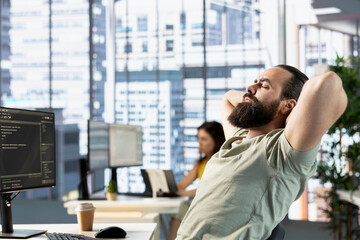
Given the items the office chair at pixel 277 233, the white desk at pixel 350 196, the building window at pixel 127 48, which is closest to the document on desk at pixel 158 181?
the white desk at pixel 350 196

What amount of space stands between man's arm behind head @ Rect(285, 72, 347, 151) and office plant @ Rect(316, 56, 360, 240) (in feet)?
12.7

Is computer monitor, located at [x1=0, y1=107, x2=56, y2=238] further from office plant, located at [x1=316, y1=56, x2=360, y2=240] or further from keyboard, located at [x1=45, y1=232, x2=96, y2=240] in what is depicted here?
office plant, located at [x1=316, y1=56, x2=360, y2=240]

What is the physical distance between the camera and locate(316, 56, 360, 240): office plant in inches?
210

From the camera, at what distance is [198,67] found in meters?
7.92

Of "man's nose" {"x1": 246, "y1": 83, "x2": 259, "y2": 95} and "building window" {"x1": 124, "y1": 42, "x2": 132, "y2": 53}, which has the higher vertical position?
Answer: "building window" {"x1": 124, "y1": 42, "x2": 132, "y2": 53}

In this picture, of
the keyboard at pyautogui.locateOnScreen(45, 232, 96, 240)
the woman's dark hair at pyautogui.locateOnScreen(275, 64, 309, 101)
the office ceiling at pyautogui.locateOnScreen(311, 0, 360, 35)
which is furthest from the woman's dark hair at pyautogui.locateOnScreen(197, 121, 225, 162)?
the office ceiling at pyautogui.locateOnScreen(311, 0, 360, 35)

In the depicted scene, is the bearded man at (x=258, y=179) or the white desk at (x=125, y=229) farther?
the white desk at (x=125, y=229)

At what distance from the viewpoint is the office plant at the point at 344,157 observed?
5324mm

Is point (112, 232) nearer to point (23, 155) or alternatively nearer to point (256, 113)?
point (23, 155)

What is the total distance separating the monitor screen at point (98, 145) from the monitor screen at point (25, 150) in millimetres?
1702

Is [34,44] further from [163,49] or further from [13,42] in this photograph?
[163,49]

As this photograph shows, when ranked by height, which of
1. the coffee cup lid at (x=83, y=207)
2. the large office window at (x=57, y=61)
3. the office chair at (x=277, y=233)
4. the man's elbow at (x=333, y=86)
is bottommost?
the coffee cup lid at (x=83, y=207)

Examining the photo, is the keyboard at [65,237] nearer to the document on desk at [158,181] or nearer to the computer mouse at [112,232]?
the computer mouse at [112,232]

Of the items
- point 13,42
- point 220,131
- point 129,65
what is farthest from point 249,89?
point 13,42
